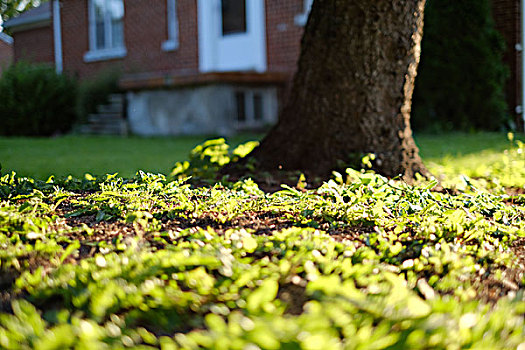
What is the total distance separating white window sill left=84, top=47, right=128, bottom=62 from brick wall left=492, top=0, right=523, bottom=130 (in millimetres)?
9196

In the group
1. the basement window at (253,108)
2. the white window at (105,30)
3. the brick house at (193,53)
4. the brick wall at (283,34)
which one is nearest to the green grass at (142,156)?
the brick house at (193,53)

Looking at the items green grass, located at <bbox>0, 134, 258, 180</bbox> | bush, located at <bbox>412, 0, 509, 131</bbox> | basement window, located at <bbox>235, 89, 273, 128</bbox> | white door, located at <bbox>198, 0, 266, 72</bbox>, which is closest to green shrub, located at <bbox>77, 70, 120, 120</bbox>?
white door, located at <bbox>198, 0, 266, 72</bbox>

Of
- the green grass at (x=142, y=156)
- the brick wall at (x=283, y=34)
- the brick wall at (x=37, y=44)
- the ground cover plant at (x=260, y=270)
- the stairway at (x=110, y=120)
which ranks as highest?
the brick wall at (x=37, y=44)

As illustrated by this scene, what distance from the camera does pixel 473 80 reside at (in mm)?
9820

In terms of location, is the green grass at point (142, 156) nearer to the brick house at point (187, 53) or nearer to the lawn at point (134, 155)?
the lawn at point (134, 155)

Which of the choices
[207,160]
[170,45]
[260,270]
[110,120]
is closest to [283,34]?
[170,45]

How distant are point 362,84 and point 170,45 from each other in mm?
10628

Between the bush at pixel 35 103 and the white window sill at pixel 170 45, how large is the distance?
2532 millimetres

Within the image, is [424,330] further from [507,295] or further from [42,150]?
[42,150]

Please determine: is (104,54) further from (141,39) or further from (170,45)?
(170,45)

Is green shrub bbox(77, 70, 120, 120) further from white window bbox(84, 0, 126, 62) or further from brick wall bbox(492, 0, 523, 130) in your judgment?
brick wall bbox(492, 0, 523, 130)

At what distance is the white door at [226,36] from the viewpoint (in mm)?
13117

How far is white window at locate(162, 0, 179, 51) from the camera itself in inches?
557

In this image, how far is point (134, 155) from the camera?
737 cm
